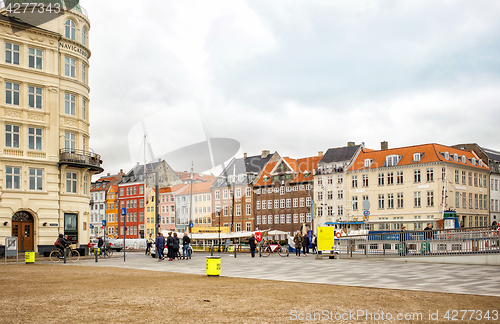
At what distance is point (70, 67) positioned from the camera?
4284 cm

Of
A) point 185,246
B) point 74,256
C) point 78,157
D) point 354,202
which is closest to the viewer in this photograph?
point 74,256

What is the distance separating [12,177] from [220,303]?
107ft

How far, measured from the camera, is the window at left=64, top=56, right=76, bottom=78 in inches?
1673

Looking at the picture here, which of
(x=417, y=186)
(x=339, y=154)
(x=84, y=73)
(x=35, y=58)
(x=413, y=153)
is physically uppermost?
(x=35, y=58)

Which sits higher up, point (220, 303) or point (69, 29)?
point (69, 29)

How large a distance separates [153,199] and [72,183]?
66.9 meters

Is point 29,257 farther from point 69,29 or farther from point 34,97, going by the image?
point 69,29

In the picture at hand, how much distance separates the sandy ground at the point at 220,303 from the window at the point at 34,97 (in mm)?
28098

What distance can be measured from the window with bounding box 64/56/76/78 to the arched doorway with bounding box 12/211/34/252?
1177 centimetres

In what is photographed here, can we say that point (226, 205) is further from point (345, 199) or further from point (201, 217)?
point (345, 199)

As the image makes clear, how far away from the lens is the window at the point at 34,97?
132ft

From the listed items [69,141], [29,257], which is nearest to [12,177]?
[69,141]

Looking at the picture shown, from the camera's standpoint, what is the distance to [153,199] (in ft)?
359

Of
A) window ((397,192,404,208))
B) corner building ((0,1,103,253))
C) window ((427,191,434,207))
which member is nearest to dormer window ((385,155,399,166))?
window ((397,192,404,208))
